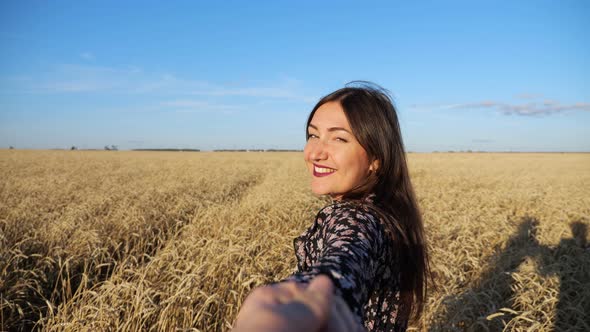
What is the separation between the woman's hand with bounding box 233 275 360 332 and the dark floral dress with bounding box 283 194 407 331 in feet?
0.17

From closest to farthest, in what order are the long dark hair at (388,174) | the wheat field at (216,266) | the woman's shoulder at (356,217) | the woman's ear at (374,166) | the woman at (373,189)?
the woman's shoulder at (356,217) → the woman at (373,189) → the long dark hair at (388,174) → the woman's ear at (374,166) → the wheat field at (216,266)

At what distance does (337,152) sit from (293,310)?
40.9 inches

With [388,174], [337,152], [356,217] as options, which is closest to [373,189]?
[388,174]

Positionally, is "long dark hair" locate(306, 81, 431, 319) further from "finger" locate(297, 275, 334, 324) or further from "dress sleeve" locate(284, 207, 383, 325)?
"finger" locate(297, 275, 334, 324)

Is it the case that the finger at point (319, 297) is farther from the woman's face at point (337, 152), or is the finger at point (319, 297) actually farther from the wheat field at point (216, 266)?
the wheat field at point (216, 266)

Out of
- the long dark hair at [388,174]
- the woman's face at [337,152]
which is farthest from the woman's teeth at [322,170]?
the long dark hair at [388,174]

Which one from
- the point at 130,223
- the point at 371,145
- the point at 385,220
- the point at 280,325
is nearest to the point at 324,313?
the point at 280,325

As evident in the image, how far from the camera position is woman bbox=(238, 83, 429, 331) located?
4.40 ft

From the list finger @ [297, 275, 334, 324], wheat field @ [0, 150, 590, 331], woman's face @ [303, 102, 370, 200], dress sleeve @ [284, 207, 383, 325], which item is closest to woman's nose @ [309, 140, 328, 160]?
woman's face @ [303, 102, 370, 200]

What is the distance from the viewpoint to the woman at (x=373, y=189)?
1.34 metres

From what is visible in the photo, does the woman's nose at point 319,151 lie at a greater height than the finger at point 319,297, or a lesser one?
greater

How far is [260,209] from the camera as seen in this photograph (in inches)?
287

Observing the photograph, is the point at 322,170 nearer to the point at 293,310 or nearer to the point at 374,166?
the point at 374,166

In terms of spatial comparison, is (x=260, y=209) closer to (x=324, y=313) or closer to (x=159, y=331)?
(x=159, y=331)
